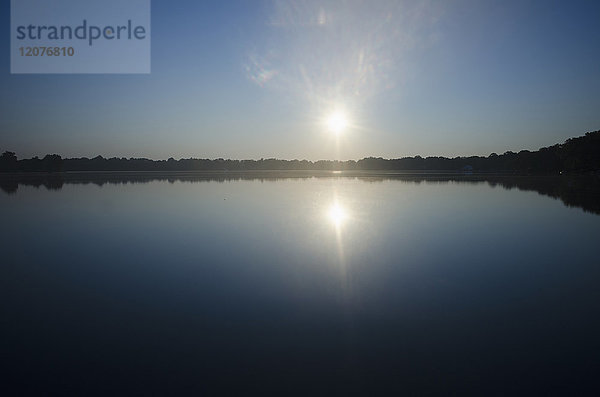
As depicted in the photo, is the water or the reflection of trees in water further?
the reflection of trees in water

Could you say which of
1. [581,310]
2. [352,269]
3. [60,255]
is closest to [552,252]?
[581,310]

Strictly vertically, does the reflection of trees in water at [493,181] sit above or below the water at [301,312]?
above

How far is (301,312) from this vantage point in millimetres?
8938

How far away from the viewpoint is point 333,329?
7.96 m

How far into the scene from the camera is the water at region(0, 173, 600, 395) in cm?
616

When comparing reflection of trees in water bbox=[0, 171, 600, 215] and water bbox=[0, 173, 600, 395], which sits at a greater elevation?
reflection of trees in water bbox=[0, 171, 600, 215]

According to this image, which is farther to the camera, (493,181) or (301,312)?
(493,181)

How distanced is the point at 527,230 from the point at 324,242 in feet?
41.6

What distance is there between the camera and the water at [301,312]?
243 inches

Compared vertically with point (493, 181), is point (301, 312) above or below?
below

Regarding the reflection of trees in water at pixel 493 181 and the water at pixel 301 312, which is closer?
the water at pixel 301 312

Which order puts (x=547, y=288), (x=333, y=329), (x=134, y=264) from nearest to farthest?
1. (x=333, y=329)
2. (x=547, y=288)
3. (x=134, y=264)

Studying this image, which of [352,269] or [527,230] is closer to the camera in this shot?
[352,269]

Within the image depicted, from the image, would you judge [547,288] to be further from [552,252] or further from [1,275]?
[1,275]
